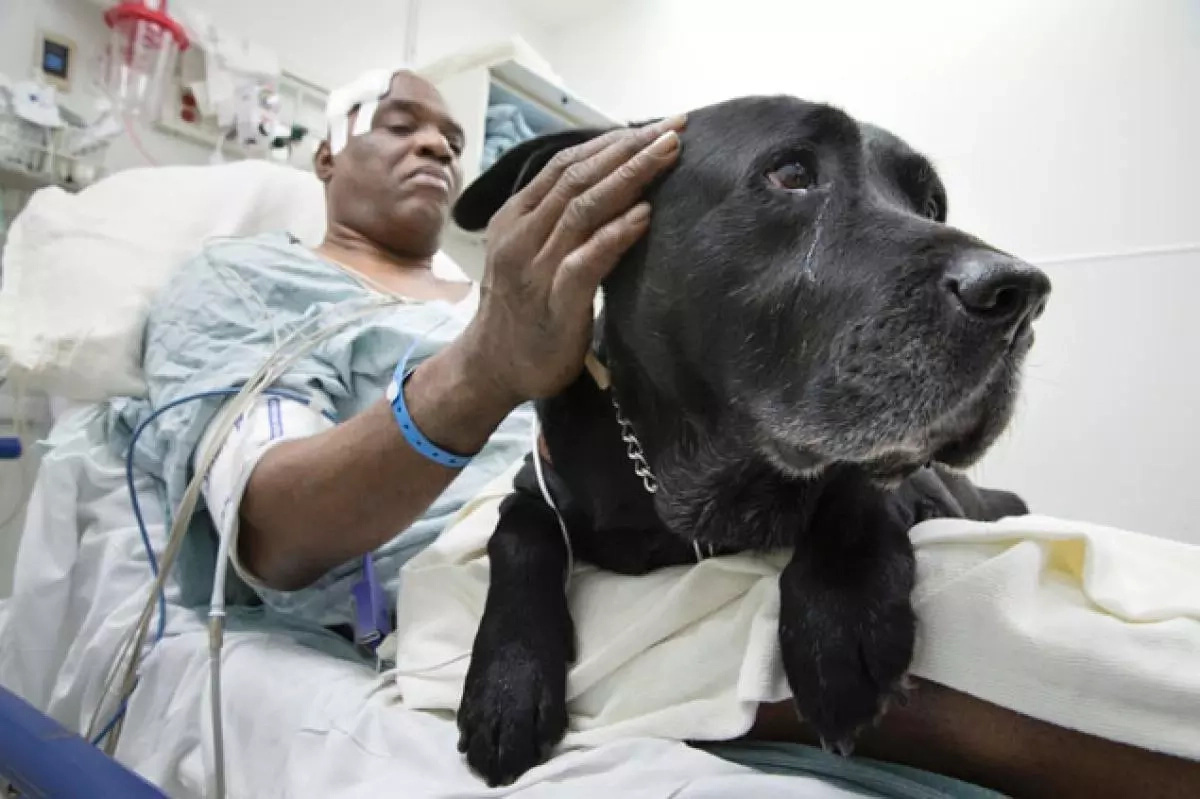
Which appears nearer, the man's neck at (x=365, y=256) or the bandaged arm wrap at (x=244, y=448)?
the bandaged arm wrap at (x=244, y=448)

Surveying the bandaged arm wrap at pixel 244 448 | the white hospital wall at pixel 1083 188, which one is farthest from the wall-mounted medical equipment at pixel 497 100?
the bandaged arm wrap at pixel 244 448

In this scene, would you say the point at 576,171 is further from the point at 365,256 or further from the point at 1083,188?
the point at 1083,188

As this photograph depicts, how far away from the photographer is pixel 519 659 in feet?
2.10

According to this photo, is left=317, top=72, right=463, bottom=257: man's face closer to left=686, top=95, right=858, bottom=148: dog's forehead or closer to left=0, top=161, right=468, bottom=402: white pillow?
left=0, top=161, right=468, bottom=402: white pillow

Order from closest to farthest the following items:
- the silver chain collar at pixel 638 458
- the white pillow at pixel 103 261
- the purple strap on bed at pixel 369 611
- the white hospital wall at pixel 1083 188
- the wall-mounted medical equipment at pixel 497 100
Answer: the silver chain collar at pixel 638 458
the purple strap on bed at pixel 369 611
the white pillow at pixel 103 261
the white hospital wall at pixel 1083 188
the wall-mounted medical equipment at pixel 497 100

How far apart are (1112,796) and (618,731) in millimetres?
328

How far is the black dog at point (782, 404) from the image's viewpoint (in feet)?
1.67

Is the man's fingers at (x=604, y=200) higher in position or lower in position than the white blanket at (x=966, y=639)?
higher

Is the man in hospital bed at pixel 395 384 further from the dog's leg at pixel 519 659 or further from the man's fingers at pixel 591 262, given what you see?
the dog's leg at pixel 519 659

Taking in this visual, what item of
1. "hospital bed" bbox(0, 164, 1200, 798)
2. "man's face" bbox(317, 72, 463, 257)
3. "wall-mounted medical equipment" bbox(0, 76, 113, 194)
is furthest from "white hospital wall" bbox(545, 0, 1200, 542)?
"wall-mounted medical equipment" bbox(0, 76, 113, 194)

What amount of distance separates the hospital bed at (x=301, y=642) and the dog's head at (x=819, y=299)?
117 mm

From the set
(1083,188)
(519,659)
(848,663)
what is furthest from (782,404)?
(1083,188)

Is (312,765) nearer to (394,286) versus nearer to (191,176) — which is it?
(394,286)

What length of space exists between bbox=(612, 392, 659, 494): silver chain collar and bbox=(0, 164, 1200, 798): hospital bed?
4.0 inches
